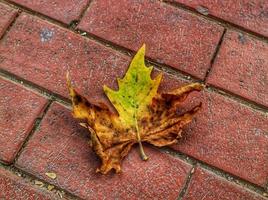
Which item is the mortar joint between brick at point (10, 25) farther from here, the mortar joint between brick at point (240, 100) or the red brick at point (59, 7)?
the mortar joint between brick at point (240, 100)

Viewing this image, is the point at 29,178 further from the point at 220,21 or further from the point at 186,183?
the point at 220,21

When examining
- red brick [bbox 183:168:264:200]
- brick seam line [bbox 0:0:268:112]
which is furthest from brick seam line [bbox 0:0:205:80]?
red brick [bbox 183:168:264:200]

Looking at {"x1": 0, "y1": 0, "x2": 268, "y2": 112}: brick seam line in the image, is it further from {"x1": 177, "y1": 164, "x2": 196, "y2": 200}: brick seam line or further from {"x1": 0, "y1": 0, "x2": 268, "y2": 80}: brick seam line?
{"x1": 177, "y1": 164, "x2": 196, "y2": 200}: brick seam line

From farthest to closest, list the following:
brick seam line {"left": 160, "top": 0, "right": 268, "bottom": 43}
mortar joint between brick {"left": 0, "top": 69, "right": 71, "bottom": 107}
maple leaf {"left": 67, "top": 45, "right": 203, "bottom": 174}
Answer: brick seam line {"left": 160, "top": 0, "right": 268, "bottom": 43}
mortar joint between brick {"left": 0, "top": 69, "right": 71, "bottom": 107}
maple leaf {"left": 67, "top": 45, "right": 203, "bottom": 174}

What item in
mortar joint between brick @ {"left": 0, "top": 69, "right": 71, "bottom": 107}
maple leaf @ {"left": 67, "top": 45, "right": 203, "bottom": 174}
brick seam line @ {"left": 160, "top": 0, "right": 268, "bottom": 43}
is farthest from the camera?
brick seam line @ {"left": 160, "top": 0, "right": 268, "bottom": 43}

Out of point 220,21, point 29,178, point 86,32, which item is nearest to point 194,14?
point 220,21

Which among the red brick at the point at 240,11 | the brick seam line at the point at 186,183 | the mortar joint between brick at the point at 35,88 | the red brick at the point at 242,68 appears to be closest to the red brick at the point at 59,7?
the mortar joint between brick at the point at 35,88

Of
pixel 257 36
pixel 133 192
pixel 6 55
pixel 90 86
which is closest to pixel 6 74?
pixel 6 55
